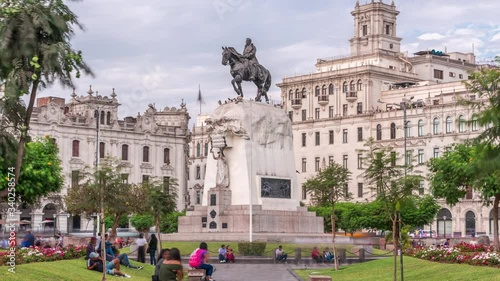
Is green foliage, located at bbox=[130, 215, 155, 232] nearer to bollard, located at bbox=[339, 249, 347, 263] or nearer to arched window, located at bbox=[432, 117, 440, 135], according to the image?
arched window, located at bbox=[432, 117, 440, 135]

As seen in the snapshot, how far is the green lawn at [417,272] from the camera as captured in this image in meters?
37.0

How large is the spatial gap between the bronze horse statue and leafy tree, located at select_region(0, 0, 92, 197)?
29853mm

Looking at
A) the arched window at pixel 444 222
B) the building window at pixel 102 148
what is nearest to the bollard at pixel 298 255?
the building window at pixel 102 148

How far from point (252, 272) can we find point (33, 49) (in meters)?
19.0

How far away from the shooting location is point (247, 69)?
65.4 meters

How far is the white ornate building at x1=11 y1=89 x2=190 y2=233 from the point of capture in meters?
114

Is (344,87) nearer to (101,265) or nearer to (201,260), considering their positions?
(101,265)

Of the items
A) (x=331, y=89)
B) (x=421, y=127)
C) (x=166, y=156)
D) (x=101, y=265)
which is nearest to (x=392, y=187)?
(x=101, y=265)

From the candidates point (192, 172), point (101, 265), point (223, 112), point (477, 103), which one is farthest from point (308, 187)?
point (192, 172)

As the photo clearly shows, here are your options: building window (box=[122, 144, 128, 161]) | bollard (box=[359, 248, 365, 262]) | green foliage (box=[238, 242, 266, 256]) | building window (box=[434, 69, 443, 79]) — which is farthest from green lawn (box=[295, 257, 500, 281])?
building window (box=[434, 69, 443, 79])

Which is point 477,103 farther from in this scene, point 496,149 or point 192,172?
point 192,172

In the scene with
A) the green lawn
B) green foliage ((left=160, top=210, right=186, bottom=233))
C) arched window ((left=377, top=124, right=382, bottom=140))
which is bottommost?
the green lawn

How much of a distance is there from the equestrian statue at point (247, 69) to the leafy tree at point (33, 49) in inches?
1166

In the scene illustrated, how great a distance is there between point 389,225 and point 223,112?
31.0 metres
